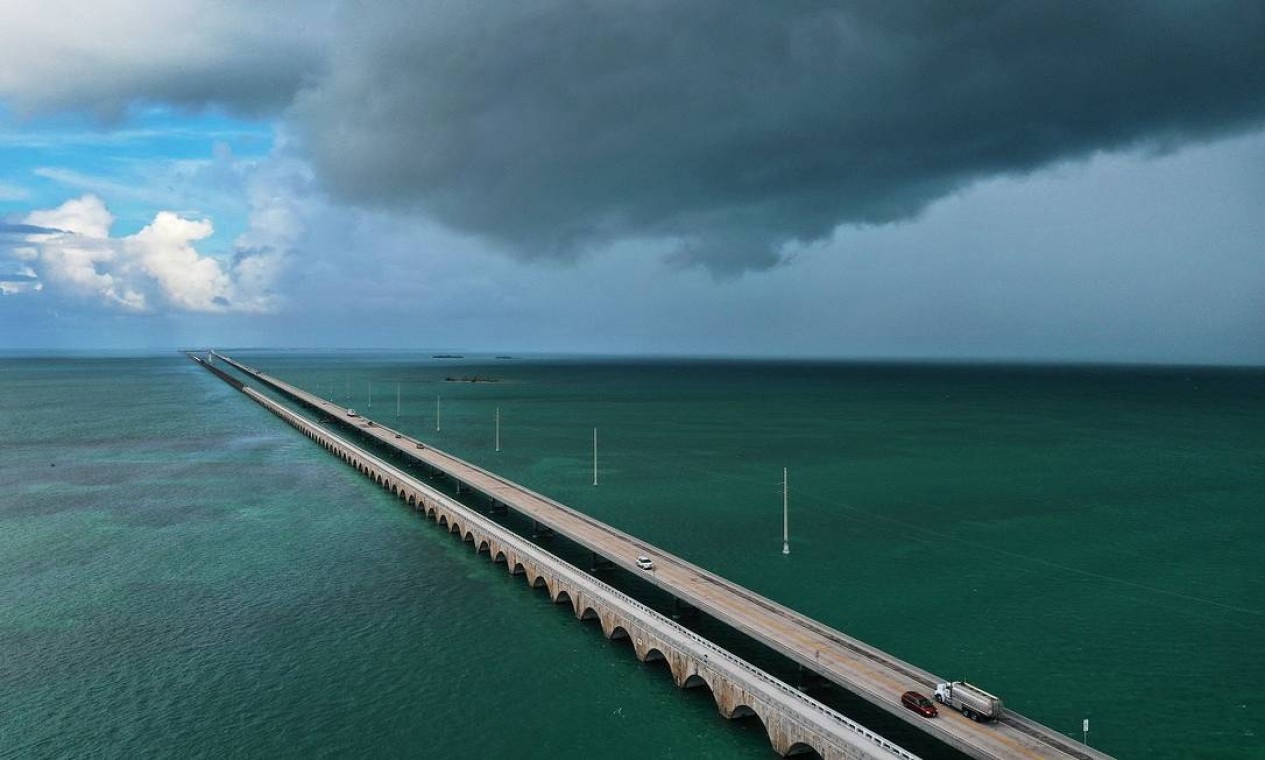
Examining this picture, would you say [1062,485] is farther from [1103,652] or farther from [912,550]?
[1103,652]

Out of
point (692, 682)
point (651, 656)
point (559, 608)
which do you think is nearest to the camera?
point (692, 682)

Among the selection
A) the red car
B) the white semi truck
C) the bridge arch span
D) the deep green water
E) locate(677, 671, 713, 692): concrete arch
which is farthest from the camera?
locate(677, 671, 713, 692): concrete arch

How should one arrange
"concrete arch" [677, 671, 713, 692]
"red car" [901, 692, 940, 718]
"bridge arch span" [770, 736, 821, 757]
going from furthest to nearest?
"concrete arch" [677, 671, 713, 692]
"bridge arch span" [770, 736, 821, 757]
"red car" [901, 692, 940, 718]

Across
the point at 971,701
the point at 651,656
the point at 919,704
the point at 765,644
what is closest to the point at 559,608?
the point at 651,656

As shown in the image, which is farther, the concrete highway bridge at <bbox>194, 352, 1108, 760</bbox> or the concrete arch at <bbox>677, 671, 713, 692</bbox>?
the concrete arch at <bbox>677, 671, 713, 692</bbox>

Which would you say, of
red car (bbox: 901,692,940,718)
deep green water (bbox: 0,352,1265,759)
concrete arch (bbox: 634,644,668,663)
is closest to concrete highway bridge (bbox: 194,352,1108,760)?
concrete arch (bbox: 634,644,668,663)

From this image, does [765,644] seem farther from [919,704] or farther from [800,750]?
[919,704]

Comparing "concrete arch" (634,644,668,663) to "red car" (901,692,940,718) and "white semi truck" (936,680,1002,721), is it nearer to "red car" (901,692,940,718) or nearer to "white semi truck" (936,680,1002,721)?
"red car" (901,692,940,718)
